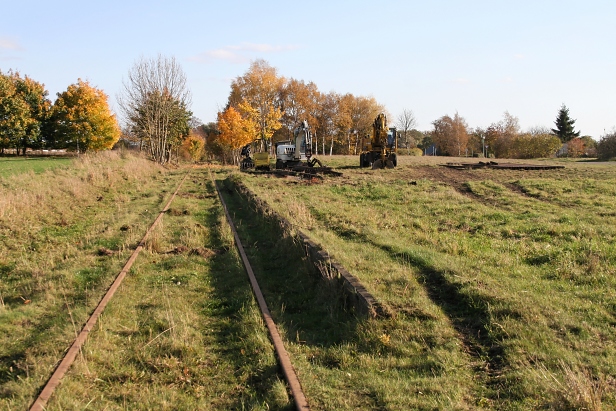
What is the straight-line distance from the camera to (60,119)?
66125 mm

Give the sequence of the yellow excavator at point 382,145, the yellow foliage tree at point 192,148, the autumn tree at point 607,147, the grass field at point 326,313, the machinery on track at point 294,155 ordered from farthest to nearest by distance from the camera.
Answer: the yellow foliage tree at point 192,148
the autumn tree at point 607,147
the machinery on track at point 294,155
the yellow excavator at point 382,145
the grass field at point 326,313

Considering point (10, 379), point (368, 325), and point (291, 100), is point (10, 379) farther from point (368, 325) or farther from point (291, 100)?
point (291, 100)

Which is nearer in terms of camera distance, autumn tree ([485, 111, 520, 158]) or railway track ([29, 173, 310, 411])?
railway track ([29, 173, 310, 411])

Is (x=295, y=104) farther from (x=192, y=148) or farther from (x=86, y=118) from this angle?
(x=86, y=118)

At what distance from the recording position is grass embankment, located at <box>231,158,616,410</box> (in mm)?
4430

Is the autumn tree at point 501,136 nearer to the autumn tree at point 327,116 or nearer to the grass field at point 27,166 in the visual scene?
the autumn tree at point 327,116

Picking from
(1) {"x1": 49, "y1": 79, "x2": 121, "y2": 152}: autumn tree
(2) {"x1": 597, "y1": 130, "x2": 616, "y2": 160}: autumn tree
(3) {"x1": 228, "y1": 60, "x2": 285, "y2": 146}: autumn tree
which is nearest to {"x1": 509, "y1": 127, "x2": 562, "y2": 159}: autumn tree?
(2) {"x1": 597, "y1": 130, "x2": 616, "y2": 160}: autumn tree

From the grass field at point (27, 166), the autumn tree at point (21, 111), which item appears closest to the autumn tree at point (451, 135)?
the autumn tree at point (21, 111)

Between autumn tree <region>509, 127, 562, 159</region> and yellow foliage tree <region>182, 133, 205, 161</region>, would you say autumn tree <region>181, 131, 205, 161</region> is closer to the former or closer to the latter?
yellow foliage tree <region>182, 133, 205, 161</region>

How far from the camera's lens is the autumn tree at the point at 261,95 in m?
67.7

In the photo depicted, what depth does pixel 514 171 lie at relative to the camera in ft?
97.0

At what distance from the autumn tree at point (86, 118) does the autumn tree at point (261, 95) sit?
1655cm

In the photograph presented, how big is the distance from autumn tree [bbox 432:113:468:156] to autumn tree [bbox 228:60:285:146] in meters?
43.1

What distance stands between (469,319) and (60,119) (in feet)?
230
